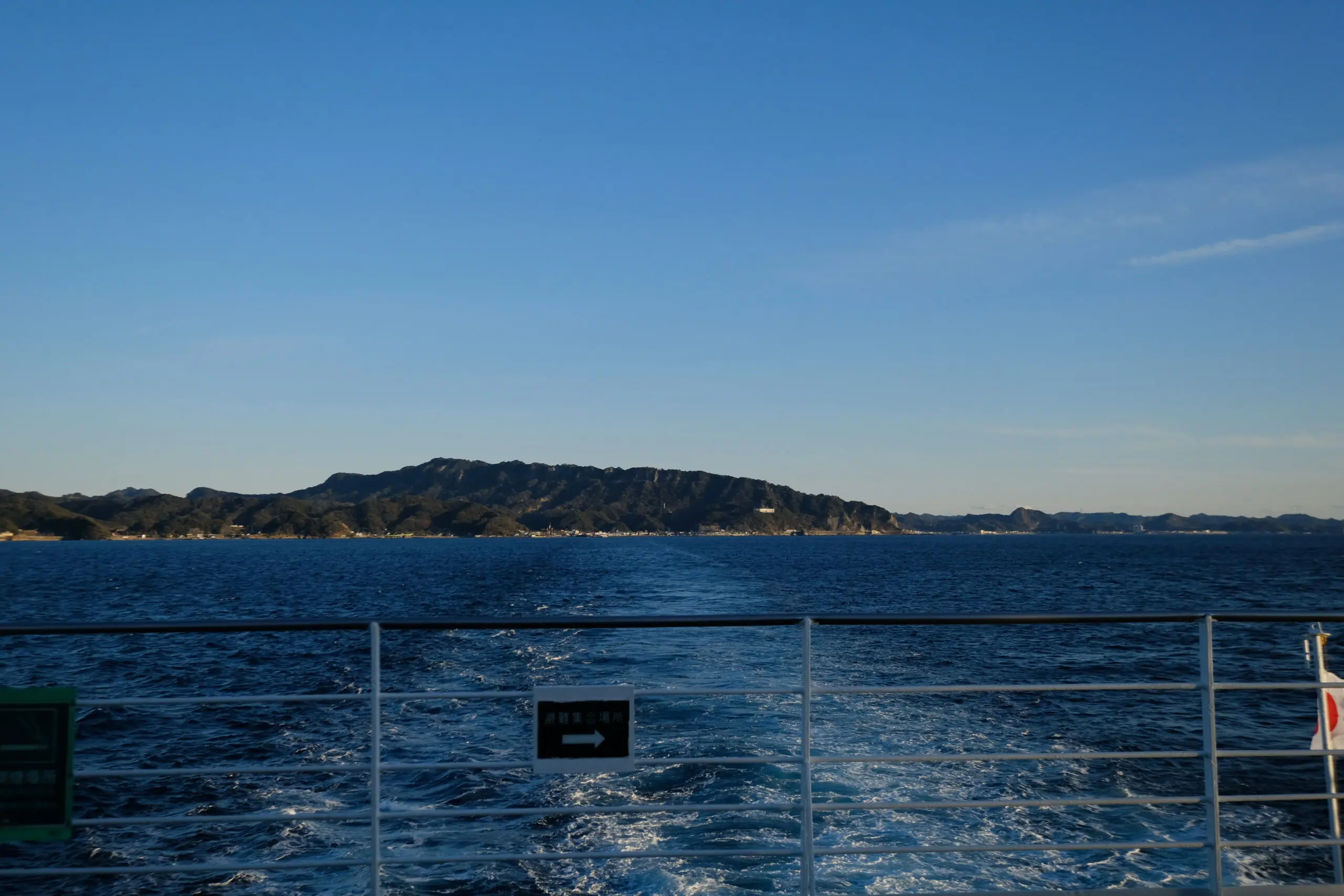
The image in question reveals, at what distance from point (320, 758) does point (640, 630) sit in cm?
1127

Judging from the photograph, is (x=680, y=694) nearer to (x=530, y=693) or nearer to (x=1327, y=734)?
(x=530, y=693)

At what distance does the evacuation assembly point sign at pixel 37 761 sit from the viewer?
127 inches

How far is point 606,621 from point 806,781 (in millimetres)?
907

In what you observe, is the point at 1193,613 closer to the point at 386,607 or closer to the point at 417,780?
the point at 417,780

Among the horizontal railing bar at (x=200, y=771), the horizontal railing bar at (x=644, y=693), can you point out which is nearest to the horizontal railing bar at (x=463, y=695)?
the horizontal railing bar at (x=644, y=693)

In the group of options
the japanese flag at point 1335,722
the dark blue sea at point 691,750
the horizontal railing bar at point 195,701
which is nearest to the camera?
the horizontal railing bar at point 195,701

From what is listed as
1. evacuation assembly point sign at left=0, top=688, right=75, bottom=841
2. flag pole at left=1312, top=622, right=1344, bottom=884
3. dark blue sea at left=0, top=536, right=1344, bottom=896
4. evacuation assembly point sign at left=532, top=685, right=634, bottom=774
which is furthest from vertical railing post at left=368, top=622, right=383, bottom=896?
flag pole at left=1312, top=622, right=1344, bottom=884

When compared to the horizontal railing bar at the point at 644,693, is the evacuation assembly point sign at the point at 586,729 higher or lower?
lower

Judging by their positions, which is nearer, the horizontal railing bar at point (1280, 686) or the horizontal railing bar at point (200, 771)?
the horizontal railing bar at point (200, 771)

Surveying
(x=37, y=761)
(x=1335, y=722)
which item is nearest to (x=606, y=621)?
(x=37, y=761)

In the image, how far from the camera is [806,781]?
335 centimetres

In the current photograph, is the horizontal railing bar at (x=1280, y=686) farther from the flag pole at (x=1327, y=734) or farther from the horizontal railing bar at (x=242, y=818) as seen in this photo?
the horizontal railing bar at (x=242, y=818)

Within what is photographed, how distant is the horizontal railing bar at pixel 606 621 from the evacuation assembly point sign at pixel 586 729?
0.78 feet

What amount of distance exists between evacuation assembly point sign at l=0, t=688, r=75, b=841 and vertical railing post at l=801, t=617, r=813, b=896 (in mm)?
2391
